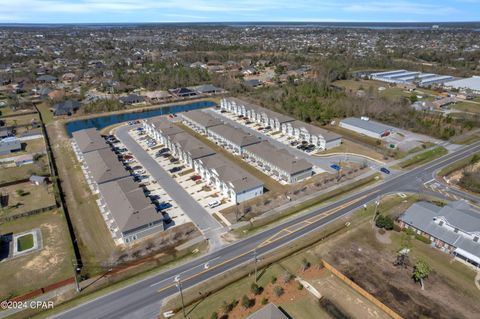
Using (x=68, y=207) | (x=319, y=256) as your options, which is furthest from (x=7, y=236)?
(x=319, y=256)

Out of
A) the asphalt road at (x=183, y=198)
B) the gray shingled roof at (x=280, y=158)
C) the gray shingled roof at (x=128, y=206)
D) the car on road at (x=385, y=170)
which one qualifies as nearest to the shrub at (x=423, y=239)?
the car on road at (x=385, y=170)

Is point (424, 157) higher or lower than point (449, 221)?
lower

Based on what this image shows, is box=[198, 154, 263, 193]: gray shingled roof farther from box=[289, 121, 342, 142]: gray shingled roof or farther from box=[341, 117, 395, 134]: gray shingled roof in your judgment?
box=[341, 117, 395, 134]: gray shingled roof

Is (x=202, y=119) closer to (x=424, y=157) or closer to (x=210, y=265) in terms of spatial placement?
(x=210, y=265)

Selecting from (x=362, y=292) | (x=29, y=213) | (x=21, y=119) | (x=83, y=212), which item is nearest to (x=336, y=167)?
(x=362, y=292)

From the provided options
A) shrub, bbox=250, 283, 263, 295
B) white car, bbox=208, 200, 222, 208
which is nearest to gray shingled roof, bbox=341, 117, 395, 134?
white car, bbox=208, 200, 222, 208

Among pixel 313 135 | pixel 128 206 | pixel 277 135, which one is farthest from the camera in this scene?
pixel 277 135
